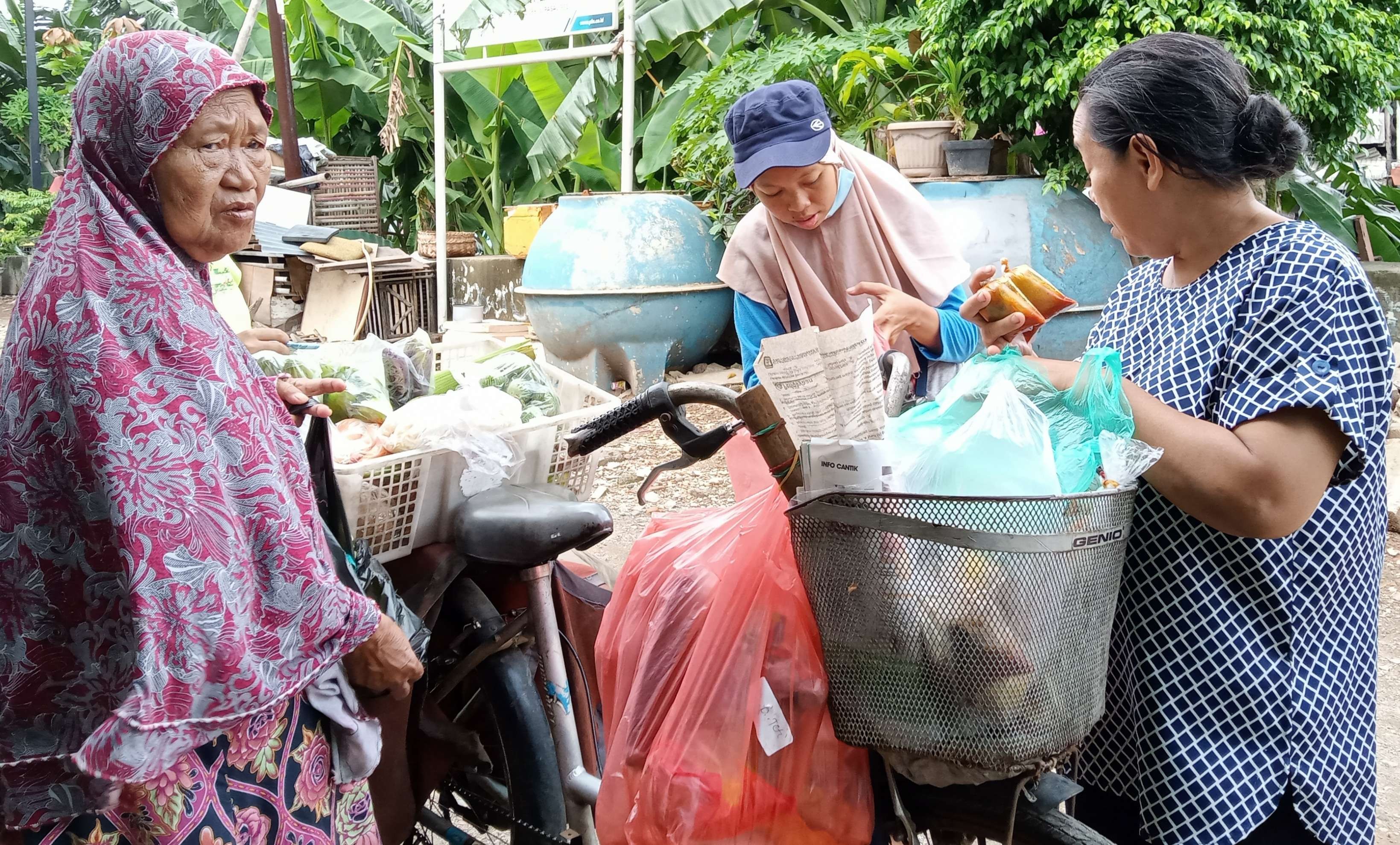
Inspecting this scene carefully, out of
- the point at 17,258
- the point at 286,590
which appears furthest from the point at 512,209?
the point at 17,258

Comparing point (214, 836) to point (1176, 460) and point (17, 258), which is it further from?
point (17, 258)

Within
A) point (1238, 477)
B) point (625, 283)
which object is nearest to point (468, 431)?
point (1238, 477)

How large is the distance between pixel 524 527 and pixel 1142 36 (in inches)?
168

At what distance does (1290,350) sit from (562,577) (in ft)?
4.61

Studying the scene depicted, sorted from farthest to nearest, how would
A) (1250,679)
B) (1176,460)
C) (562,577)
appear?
1. (562,577)
2. (1250,679)
3. (1176,460)

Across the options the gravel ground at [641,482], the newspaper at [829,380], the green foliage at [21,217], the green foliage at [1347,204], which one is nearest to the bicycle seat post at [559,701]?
the newspaper at [829,380]

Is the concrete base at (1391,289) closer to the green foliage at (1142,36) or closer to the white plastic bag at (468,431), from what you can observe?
the green foliage at (1142,36)

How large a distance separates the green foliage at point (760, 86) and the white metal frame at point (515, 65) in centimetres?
40

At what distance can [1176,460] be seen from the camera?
122 centimetres

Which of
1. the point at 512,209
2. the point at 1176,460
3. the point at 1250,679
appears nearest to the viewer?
the point at 1176,460

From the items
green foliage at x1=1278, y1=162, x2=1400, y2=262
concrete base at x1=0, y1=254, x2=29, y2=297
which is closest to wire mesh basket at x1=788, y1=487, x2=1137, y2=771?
green foliage at x1=1278, y1=162, x2=1400, y2=262

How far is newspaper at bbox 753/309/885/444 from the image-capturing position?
1.19m

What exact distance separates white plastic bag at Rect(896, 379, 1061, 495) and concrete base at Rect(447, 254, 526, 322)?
8.07 meters

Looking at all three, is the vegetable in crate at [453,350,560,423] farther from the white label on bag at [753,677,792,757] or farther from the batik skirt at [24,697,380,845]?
the white label on bag at [753,677,792,757]
